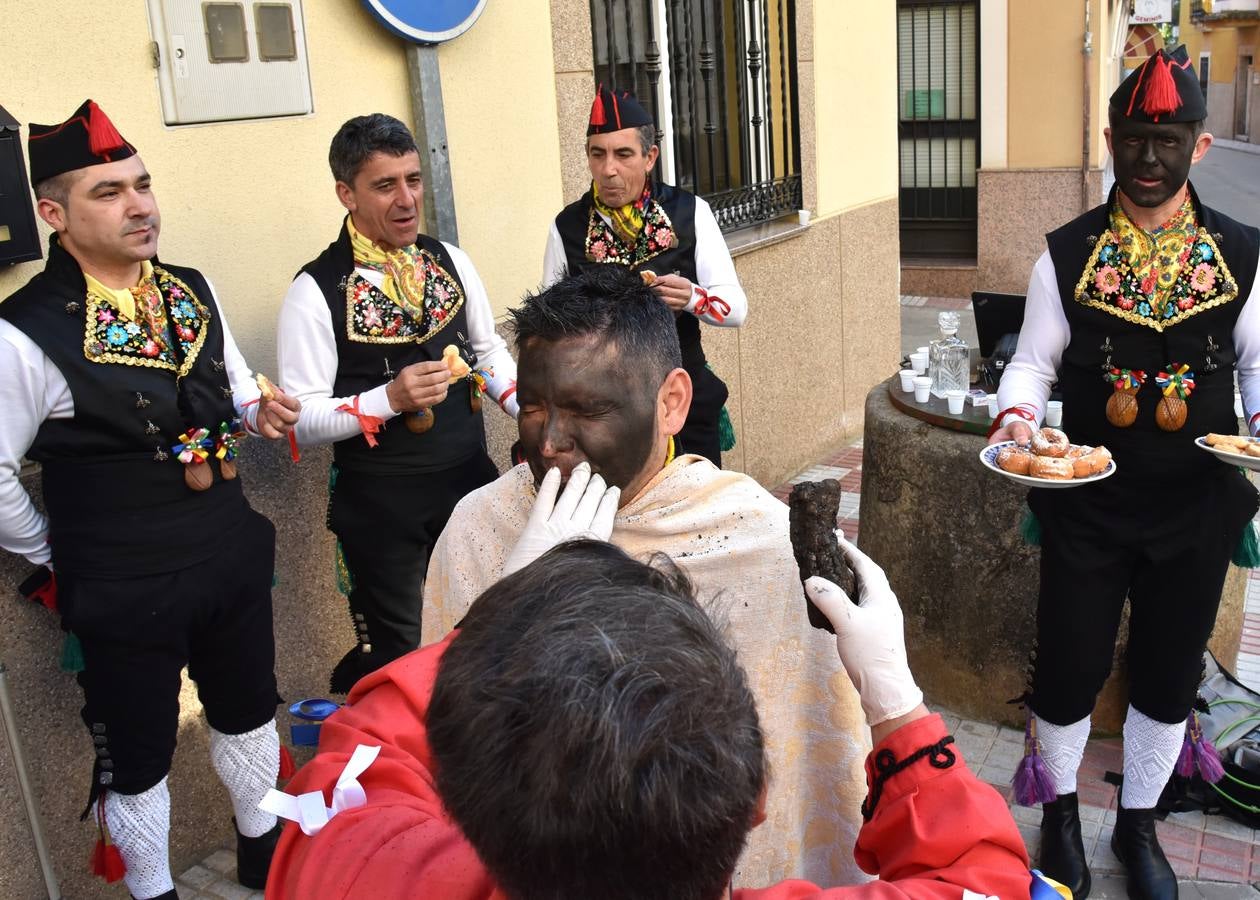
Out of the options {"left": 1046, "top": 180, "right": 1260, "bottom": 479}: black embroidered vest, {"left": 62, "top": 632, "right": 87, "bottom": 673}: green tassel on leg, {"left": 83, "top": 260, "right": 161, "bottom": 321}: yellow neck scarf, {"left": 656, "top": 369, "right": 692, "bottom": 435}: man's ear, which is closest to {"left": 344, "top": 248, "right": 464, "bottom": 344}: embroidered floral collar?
{"left": 83, "top": 260, "right": 161, "bottom": 321}: yellow neck scarf

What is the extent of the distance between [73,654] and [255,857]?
2.99 feet

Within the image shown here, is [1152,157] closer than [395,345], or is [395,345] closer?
[1152,157]

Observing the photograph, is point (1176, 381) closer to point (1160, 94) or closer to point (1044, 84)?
point (1160, 94)

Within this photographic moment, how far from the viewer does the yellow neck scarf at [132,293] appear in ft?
10.1

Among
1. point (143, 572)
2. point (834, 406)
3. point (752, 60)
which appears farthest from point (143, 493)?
point (834, 406)

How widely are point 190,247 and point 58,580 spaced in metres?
1.14

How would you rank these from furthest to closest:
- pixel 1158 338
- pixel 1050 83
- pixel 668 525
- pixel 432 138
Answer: pixel 1050 83 < pixel 432 138 < pixel 1158 338 < pixel 668 525

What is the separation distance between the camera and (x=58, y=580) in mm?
3201

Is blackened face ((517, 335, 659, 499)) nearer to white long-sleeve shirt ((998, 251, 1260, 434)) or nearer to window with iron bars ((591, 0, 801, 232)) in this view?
white long-sleeve shirt ((998, 251, 1260, 434))

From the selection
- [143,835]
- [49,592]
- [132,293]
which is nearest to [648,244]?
[132,293]

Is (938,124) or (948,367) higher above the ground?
(938,124)

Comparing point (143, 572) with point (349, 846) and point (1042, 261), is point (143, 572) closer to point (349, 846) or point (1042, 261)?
point (349, 846)

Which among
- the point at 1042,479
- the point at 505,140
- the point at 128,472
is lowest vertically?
the point at 1042,479

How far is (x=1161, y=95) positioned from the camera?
10.4 ft
